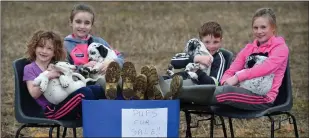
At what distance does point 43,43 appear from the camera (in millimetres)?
4227

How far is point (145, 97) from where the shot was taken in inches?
149

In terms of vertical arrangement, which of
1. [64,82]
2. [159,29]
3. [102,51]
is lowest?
[64,82]

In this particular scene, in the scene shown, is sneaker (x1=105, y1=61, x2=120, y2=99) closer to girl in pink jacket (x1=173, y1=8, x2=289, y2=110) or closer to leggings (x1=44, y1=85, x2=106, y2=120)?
leggings (x1=44, y1=85, x2=106, y2=120)

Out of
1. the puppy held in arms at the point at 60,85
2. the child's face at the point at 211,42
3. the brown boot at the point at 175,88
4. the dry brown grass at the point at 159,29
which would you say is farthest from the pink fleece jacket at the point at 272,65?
the dry brown grass at the point at 159,29

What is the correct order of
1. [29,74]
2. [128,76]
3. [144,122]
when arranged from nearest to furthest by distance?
[144,122]
[128,76]
[29,74]

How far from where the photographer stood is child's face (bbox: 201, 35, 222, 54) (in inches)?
182

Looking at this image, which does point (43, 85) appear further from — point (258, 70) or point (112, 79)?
point (258, 70)

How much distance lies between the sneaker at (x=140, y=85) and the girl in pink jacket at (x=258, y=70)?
633 mm

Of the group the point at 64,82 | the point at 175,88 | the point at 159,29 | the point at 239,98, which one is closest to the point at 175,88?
the point at 175,88

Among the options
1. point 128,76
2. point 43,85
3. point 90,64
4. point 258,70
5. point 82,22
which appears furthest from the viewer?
point 82,22

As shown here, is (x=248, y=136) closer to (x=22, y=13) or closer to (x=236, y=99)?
(x=236, y=99)

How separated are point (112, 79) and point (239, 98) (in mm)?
940

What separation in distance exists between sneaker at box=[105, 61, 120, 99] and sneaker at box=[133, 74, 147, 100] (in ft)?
0.38

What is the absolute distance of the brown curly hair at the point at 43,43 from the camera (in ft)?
13.9
